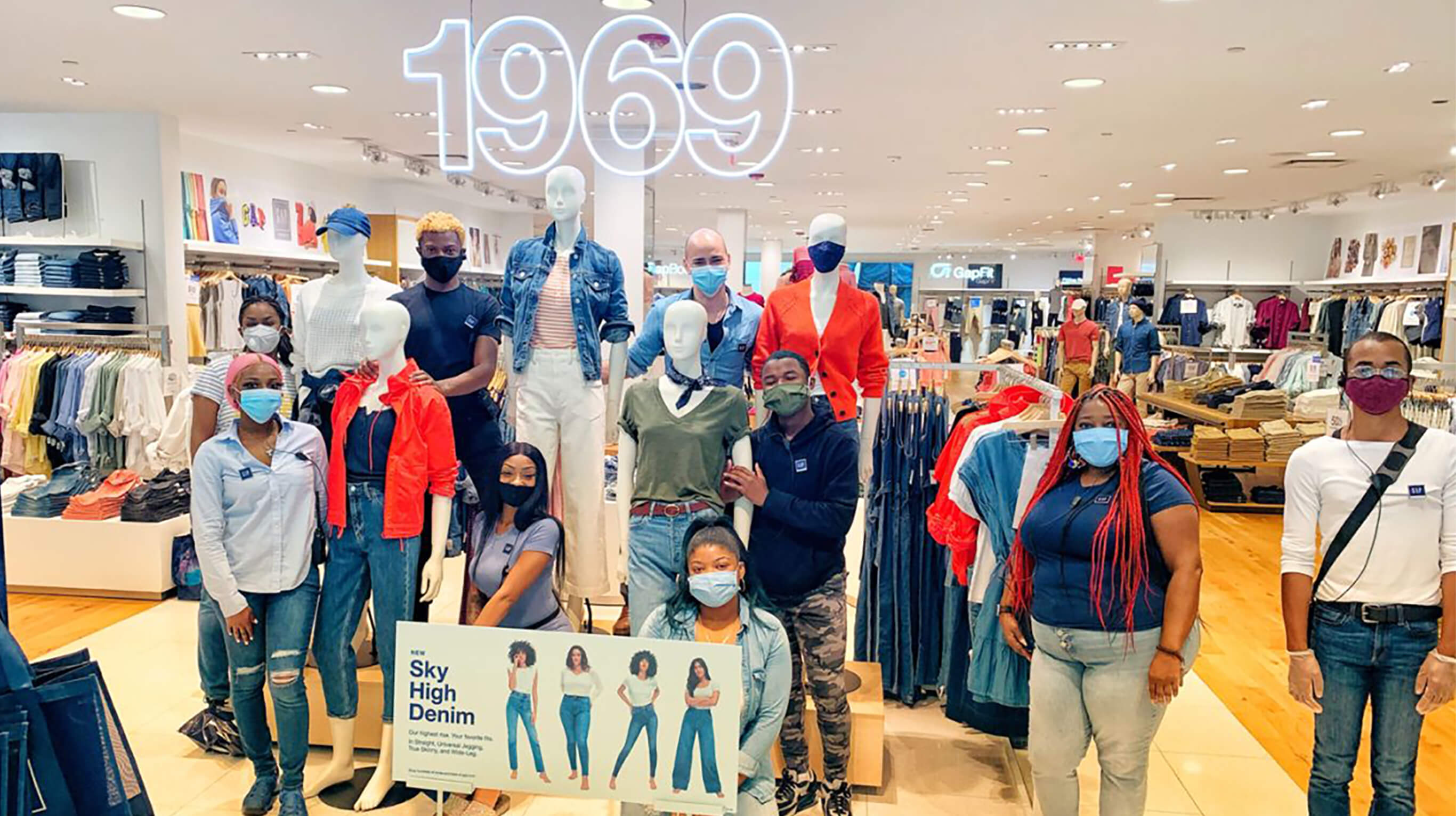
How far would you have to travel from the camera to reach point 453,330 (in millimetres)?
3518

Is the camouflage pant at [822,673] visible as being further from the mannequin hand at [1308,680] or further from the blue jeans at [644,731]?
the mannequin hand at [1308,680]

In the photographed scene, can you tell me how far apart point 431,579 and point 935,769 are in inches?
76.5

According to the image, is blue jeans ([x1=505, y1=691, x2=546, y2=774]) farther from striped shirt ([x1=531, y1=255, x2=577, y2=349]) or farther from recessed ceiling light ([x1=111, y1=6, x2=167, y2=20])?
recessed ceiling light ([x1=111, y1=6, x2=167, y2=20])

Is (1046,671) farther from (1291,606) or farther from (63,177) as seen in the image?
(63,177)

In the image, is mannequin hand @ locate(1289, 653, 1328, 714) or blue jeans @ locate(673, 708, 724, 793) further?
mannequin hand @ locate(1289, 653, 1328, 714)

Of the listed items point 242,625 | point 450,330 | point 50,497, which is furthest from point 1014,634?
point 50,497

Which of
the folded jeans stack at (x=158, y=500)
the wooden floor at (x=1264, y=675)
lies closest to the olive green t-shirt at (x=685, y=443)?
the wooden floor at (x=1264, y=675)

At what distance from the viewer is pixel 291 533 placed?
2.94 m

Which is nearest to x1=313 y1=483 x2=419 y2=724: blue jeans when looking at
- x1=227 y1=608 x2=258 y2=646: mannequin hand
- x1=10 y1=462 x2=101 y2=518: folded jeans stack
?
x1=227 y1=608 x2=258 y2=646: mannequin hand

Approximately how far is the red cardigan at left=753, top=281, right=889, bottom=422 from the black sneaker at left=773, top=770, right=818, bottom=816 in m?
1.20

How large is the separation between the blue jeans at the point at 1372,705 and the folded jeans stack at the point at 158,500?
5.20 meters

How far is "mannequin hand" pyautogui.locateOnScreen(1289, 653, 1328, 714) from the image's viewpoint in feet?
8.46

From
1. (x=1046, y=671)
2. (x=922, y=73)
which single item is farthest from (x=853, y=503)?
(x=922, y=73)

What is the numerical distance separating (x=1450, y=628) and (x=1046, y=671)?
3.22 ft
